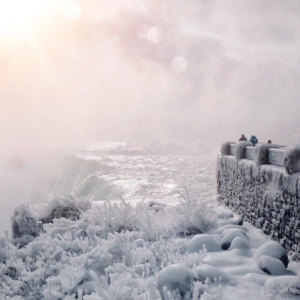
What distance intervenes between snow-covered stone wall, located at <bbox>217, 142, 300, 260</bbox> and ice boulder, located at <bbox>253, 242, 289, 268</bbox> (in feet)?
2.36

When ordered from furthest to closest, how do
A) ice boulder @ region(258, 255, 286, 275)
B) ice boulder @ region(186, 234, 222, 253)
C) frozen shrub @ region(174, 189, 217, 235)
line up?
1. frozen shrub @ region(174, 189, 217, 235)
2. ice boulder @ region(186, 234, 222, 253)
3. ice boulder @ region(258, 255, 286, 275)

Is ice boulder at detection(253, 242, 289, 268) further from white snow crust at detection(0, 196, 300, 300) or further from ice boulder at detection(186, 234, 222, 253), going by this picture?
ice boulder at detection(186, 234, 222, 253)

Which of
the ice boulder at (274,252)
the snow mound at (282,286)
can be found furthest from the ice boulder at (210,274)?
the ice boulder at (274,252)

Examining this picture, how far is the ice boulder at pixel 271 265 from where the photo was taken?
195 inches

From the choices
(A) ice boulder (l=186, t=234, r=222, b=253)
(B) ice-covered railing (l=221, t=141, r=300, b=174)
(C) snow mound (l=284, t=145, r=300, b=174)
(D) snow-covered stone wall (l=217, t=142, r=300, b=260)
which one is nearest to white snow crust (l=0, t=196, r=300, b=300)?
(A) ice boulder (l=186, t=234, r=222, b=253)

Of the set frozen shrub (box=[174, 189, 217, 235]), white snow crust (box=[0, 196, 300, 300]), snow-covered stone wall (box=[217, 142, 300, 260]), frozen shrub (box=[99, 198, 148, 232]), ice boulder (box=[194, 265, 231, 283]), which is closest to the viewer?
white snow crust (box=[0, 196, 300, 300])

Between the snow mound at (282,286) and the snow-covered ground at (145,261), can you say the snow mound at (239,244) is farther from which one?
the snow mound at (282,286)

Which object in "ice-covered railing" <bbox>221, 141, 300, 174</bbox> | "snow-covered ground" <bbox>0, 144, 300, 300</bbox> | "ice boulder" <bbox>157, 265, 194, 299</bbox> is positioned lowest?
"snow-covered ground" <bbox>0, 144, 300, 300</bbox>

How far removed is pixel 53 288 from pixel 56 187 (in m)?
35.6

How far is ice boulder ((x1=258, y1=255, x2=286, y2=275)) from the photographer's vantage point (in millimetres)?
4953

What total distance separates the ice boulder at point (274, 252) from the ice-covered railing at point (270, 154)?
1.66 meters

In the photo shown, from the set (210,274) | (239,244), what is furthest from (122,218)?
(210,274)

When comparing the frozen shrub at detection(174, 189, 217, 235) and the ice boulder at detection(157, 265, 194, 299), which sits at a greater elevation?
the ice boulder at detection(157, 265, 194, 299)

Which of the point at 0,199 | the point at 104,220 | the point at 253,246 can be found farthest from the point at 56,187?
the point at 253,246
